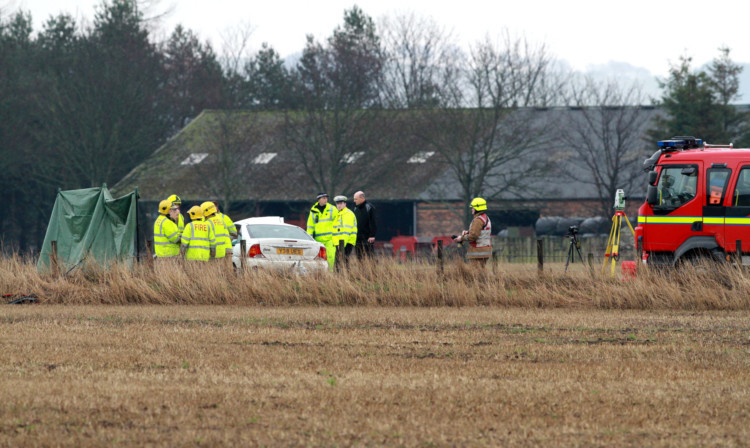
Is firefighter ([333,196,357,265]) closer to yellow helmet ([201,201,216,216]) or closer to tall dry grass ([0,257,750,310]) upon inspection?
tall dry grass ([0,257,750,310])

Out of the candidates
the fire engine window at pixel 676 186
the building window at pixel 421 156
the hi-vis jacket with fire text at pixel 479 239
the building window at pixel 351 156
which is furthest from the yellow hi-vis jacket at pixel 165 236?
the building window at pixel 421 156

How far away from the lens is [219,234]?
1814 cm

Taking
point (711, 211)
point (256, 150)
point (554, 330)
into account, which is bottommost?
point (554, 330)

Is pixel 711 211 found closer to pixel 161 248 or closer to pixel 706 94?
pixel 161 248

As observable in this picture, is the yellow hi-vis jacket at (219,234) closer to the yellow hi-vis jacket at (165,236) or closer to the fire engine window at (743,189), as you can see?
the yellow hi-vis jacket at (165,236)

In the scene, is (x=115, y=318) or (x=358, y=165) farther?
(x=358, y=165)

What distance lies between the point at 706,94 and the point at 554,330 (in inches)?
1456

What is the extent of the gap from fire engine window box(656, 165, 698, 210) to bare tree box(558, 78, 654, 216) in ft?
98.1

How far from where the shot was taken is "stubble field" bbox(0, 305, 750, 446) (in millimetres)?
6031

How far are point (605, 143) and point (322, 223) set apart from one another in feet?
103

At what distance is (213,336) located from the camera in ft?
35.2

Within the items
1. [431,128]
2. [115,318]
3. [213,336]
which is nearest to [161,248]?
[115,318]

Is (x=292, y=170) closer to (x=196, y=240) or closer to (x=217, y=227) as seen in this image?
(x=217, y=227)

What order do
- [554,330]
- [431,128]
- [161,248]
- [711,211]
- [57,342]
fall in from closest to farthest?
1. [57,342]
2. [554,330]
3. [711,211]
4. [161,248]
5. [431,128]
